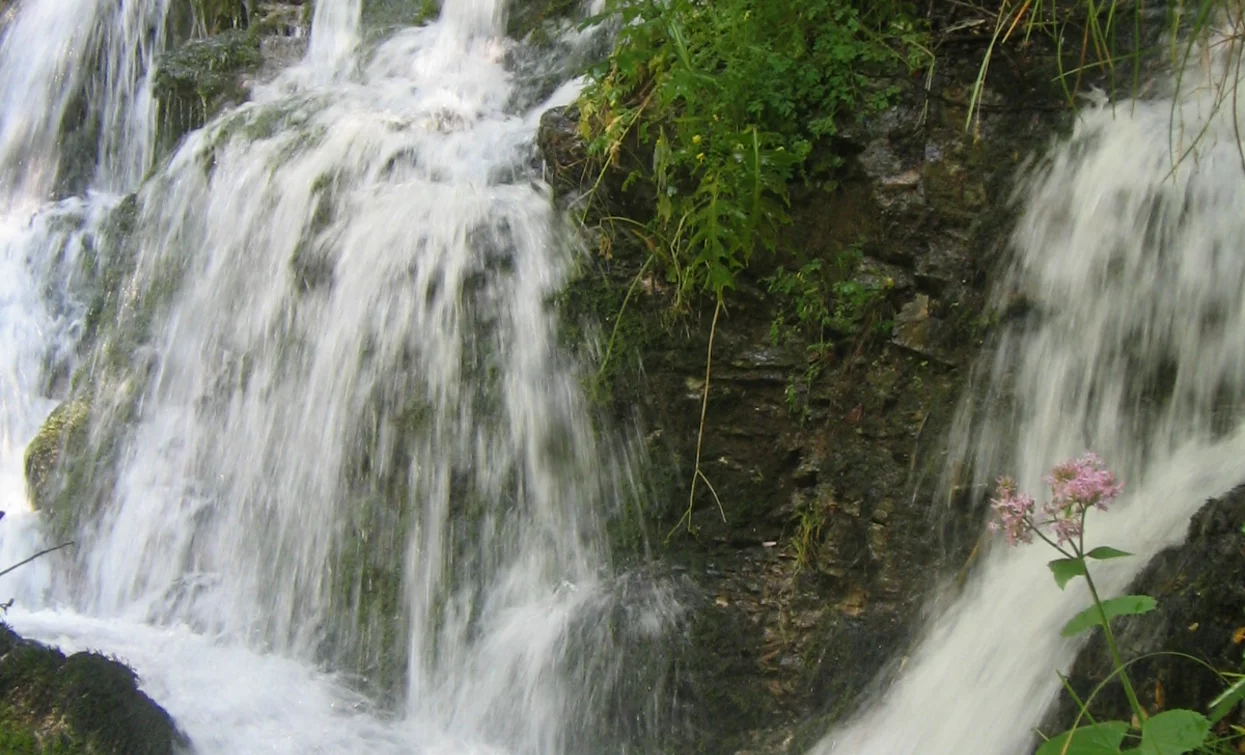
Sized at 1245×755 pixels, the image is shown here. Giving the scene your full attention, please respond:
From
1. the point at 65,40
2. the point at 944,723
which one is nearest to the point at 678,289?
the point at 944,723

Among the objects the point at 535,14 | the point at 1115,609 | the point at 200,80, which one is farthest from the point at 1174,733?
the point at 200,80

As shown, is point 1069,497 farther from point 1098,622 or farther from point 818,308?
point 818,308

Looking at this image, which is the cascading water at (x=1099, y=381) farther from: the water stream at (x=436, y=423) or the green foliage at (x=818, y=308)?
the green foliage at (x=818, y=308)

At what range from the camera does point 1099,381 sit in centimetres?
311

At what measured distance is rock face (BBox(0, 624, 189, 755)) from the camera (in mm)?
3082

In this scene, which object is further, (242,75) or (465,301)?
(242,75)

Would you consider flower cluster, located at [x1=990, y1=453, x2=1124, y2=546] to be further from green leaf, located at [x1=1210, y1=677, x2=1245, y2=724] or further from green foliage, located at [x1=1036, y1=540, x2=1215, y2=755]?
green leaf, located at [x1=1210, y1=677, x2=1245, y2=724]

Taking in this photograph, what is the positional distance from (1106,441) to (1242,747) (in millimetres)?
1076

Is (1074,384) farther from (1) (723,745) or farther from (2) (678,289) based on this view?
(1) (723,745)

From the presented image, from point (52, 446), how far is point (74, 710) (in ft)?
7.61

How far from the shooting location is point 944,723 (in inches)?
113

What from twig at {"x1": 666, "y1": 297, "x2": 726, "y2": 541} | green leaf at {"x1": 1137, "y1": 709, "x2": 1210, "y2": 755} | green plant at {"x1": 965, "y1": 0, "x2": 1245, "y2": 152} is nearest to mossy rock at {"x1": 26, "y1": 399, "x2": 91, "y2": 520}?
twig at {"x1": 666, "y1": 297, "x2": 726, "y2": 541}

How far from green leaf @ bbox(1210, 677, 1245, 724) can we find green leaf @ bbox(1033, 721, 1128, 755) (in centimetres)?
18

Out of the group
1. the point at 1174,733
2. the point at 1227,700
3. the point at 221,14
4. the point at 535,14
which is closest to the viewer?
the point at 1174,733
